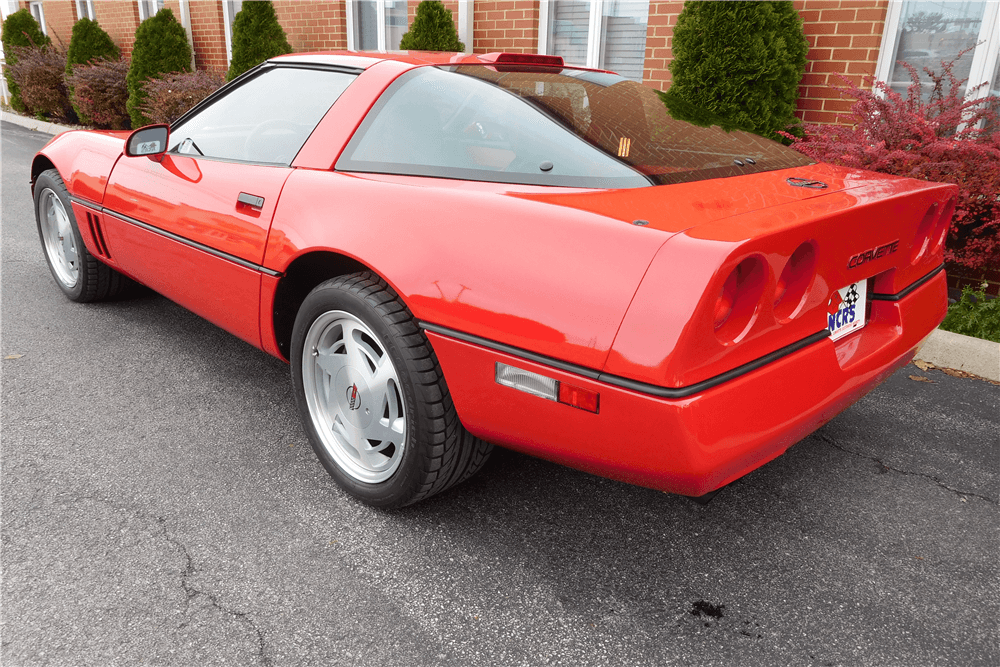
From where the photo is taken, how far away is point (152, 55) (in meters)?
12.4

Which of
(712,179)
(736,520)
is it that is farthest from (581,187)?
(736,520)

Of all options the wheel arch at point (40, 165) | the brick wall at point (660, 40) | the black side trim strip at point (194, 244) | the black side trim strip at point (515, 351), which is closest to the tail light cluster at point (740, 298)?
the black side trim strip at point (515, 351)

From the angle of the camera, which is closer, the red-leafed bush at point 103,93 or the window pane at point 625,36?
the window pane at point 625,36

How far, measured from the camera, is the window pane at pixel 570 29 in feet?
25.1

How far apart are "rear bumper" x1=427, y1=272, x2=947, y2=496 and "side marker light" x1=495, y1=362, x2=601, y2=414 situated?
15 millimetres

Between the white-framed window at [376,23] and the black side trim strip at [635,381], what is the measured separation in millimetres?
8825

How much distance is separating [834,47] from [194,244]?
5.10 m

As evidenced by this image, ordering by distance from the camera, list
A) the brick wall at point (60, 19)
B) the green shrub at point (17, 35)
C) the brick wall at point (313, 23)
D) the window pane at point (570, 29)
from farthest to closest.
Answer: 1. the green shrub at point (17, 35)
2. the brick wall at point (60, 19)
3. the brick wall at point (313, 23)
4. the window pane at point (570, 29)

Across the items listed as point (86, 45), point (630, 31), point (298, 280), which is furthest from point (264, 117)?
point (86, 45)

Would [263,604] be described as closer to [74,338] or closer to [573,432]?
[573,432]

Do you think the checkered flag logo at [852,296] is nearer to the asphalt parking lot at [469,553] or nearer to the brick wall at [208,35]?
the asphalt parking lot at [469,553]

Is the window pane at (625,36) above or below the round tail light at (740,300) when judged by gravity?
above

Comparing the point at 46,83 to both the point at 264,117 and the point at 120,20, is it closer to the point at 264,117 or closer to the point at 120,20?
the point at 120,20

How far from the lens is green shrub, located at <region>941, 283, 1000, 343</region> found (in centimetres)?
411
